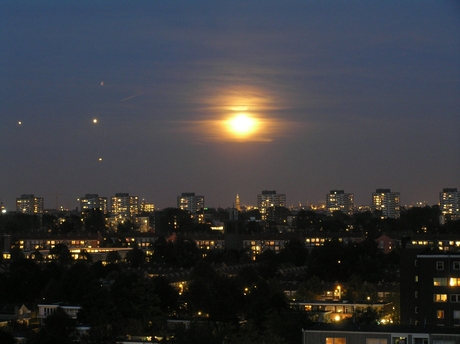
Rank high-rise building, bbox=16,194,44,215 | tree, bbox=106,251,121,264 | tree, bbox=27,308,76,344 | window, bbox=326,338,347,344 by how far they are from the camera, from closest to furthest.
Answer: window, bbox=326,338,347,344, tree, bbox=27,308,76,344, tree, bbox=106,251,121,264, high-rise building, bbox=16,194,44,215

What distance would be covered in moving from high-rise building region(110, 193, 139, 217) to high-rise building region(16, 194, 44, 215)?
6921 millimetres

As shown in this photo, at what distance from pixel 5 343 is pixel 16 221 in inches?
1665

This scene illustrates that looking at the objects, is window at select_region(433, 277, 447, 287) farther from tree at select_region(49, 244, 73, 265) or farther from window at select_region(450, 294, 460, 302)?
tree at select_region(49, 244, 73, 265)

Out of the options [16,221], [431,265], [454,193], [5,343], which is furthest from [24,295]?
[454,193]

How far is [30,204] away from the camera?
301 ft

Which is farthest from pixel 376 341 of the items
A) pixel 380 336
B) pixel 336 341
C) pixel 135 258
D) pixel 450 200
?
pixel 450 200

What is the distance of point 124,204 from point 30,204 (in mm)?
8797

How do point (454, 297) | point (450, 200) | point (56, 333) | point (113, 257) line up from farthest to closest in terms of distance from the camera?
point (450, 200)
point (113, 257)
point (454, 297)
point (56, 333)

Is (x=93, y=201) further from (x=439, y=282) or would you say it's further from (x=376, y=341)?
(x=376, y=341)

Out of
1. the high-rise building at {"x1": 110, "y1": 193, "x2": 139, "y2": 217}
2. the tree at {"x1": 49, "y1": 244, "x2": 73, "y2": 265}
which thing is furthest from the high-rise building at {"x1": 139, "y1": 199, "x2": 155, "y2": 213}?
the tree at {"x1": 49, "y1": 244, "x2": 73, "y2": 265}

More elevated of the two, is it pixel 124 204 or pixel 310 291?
pixel 124 204

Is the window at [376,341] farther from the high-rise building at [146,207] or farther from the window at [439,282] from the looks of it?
the high-rise building at [146,207]

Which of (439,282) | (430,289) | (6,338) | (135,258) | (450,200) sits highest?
(450,200)

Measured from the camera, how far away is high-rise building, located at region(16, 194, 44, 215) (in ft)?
299
